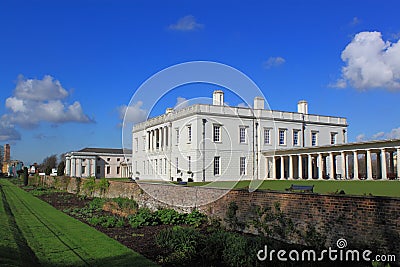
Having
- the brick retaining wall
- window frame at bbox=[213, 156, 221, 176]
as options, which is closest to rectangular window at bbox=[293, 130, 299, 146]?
window frame at bbox=[213, 156, 221, 176]

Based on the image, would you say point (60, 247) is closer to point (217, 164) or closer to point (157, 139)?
point (217, 164)

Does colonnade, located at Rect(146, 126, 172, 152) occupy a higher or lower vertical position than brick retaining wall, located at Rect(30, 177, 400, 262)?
higher

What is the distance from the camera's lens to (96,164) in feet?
293

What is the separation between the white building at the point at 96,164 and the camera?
86500 millimetres

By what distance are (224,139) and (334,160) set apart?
42.4 ft

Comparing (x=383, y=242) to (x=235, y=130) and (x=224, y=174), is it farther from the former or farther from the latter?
(x=235, y=130)

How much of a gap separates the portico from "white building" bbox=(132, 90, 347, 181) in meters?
0.37

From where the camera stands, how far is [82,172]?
286ft

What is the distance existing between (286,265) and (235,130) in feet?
129

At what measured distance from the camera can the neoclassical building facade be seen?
1682 inches

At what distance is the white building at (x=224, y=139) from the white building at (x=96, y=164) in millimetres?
36491

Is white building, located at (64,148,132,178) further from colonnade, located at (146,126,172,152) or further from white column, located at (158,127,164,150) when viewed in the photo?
white column, located at (158,127,164,150)

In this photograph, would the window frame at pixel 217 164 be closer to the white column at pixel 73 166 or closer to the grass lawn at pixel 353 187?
the grass lawn at pixel 353 187

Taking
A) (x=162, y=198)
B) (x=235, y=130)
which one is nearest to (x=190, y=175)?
(x=235, y=130)
